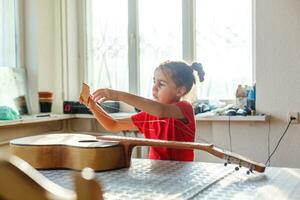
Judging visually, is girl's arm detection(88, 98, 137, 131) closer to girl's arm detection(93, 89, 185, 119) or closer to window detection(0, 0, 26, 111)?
girl's arm detection(93, 89, 185, 119)

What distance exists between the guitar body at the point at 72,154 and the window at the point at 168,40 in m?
1.86

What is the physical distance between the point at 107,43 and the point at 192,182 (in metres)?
2.52

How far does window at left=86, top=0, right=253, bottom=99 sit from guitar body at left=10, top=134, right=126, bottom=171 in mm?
1863

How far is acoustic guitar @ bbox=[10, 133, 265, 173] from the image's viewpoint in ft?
3.71

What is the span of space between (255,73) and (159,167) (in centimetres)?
168

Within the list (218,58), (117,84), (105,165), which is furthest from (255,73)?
(105,165)

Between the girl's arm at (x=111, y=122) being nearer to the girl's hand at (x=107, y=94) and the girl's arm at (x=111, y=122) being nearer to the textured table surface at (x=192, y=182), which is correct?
the girl's hand at (x=107, y=94)

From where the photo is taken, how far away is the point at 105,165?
44.7 inches

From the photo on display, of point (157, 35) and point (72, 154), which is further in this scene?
point (157, 35)

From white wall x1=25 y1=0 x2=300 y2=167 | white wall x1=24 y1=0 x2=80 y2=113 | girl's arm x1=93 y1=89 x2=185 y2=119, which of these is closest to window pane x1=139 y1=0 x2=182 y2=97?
white wall x1=24 y1=0 x2=80 y2=113

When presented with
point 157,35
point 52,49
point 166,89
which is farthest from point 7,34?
point 166,89

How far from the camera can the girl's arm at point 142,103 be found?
1.49 meters

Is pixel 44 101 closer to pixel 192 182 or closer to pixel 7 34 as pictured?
pixel 7 34

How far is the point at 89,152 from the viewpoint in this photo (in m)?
1.14
